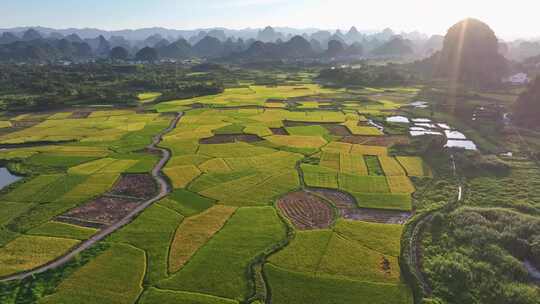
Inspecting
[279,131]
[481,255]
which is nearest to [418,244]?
[481,255]

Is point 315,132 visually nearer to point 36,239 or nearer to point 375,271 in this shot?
point 375,271

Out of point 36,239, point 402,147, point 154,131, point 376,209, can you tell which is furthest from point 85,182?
point 402,147

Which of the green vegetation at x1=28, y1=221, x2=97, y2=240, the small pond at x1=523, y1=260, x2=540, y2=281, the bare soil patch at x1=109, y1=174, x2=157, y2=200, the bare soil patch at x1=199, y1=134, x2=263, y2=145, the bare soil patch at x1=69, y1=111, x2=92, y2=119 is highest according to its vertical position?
the bare soil patch at x1=69, y1=111, x2=92, y2=119

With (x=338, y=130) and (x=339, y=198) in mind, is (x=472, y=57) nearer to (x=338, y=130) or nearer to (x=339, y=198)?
(x=338, y=130)

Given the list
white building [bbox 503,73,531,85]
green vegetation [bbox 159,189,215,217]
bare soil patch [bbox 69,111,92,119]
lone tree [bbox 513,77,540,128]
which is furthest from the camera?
white building [bbox 503,73,531,85]

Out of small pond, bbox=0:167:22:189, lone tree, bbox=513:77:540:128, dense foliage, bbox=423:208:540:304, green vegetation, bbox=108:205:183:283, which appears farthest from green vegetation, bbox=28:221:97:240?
lone tree, bbox=513:77:540:128

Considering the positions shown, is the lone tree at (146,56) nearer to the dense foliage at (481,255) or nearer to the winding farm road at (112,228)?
the winding farm road at (112,228)

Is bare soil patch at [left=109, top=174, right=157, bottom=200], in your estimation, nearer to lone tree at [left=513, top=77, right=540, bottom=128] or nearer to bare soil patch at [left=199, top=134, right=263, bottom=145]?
bare soil patch at [left=199, top=134, right=263, bottom=145]
